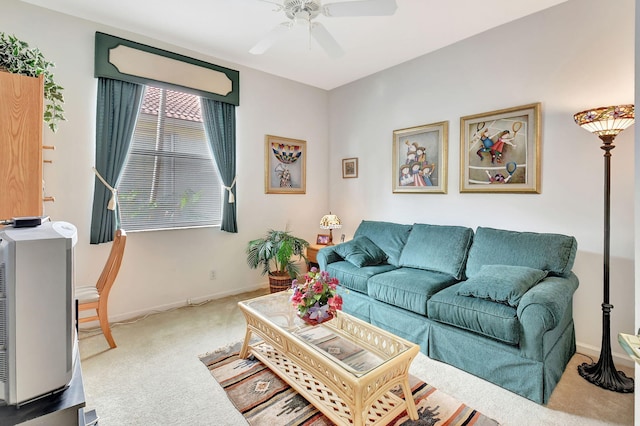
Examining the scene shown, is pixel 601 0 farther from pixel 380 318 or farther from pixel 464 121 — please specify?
pixel 380 318

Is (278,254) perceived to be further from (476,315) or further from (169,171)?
(476,315)

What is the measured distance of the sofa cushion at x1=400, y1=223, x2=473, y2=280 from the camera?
111 inches

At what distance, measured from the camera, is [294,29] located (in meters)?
2.95

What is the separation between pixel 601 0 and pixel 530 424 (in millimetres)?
3089

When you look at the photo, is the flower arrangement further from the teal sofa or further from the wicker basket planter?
the wicker basket planter

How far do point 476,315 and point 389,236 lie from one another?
1503 mm

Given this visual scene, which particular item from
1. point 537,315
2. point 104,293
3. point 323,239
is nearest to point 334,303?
point 537,315

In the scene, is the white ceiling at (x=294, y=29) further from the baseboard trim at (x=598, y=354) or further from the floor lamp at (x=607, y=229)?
the baseboard trim at (x=598, y=354)

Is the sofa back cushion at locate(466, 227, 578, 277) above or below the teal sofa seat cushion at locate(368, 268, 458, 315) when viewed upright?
above

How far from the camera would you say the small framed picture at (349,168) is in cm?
436

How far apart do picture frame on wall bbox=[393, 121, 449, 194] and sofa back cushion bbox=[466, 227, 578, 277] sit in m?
0.83

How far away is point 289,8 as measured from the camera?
7.68ft

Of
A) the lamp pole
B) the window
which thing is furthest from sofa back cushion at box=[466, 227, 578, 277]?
the window

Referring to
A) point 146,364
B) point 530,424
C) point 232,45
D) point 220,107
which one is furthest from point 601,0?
point 146,364
